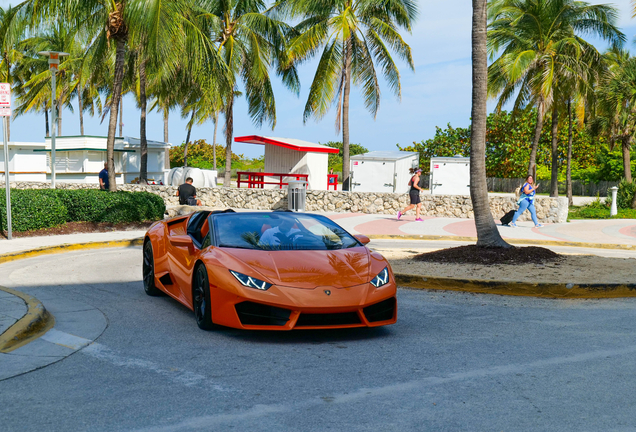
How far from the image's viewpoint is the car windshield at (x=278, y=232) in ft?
21.6

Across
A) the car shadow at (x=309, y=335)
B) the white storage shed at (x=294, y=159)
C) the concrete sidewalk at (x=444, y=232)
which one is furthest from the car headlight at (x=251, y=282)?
the white storage shed at (x=294, y=159)

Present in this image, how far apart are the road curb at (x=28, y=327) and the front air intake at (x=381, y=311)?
3076 millimetres

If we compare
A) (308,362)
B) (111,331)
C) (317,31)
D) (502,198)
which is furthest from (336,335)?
(317,31)

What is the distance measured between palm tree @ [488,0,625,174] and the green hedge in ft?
57.6

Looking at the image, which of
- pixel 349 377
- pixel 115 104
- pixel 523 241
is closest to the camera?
pixel 349 377

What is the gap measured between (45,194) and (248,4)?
1947 centimetres

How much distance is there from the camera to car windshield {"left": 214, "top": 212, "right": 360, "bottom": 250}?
21.6 ft

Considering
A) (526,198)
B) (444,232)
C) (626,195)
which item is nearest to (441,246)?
(444,232)

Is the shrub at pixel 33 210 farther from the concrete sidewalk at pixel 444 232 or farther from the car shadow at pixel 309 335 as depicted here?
the car shadow at pixel 309 335

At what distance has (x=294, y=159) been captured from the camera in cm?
3225

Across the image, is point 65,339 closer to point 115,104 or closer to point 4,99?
point 4,99

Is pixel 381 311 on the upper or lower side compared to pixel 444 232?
upper

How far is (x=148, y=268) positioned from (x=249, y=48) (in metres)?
24.4

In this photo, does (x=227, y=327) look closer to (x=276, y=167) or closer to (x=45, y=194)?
(x=45, y=194)
